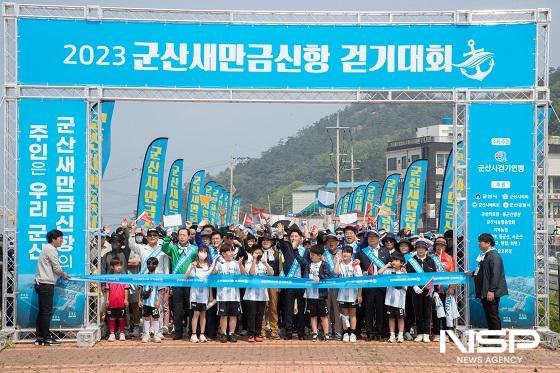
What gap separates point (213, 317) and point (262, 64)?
160 inches

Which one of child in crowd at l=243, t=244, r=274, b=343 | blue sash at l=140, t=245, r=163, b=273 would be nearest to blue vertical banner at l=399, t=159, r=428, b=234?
child in crowd at l=243, t=244, r=274, b=343

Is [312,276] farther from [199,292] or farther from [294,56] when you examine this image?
[294,56]

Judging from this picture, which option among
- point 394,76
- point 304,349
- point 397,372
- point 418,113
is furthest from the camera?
point 418,113

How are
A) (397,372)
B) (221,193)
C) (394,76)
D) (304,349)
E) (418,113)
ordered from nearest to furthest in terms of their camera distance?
(397,372)
(304,349)
(394,76)
(221,193)
(418,113)

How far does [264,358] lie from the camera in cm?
1116

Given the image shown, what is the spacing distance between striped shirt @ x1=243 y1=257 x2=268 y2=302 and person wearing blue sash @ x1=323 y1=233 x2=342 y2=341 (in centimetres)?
100

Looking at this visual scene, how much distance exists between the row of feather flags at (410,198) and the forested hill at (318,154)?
7787cm

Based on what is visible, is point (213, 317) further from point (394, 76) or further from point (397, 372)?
point (394, 76)

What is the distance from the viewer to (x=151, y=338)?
13133mm

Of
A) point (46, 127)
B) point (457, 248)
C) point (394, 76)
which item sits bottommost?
point (457, 248)

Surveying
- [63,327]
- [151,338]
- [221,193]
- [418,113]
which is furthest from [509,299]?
[418,113]

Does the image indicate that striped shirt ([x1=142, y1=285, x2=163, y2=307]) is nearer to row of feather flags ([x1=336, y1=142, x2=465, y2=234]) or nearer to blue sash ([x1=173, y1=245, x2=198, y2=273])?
blue sash ([x1=173, y1=245, x2=198, y2=273])

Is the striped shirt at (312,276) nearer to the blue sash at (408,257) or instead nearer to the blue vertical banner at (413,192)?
the blue sash at (408,257)

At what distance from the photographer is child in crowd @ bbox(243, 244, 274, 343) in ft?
42.0
